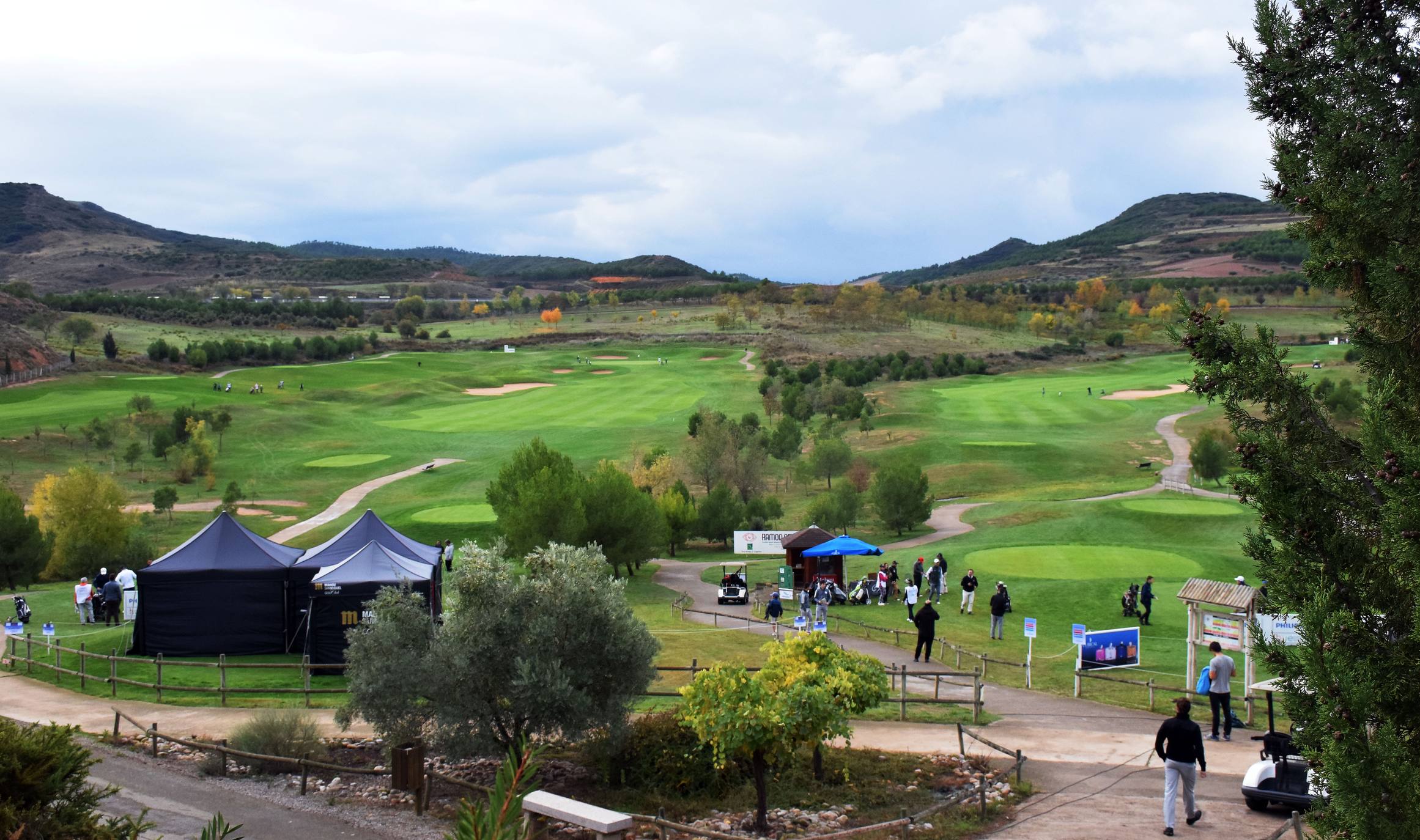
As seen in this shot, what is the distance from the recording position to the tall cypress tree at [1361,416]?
555cm

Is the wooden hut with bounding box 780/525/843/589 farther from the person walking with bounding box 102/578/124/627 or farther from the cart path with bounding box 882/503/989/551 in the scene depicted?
the person walking with bounding box 102/578/124/627

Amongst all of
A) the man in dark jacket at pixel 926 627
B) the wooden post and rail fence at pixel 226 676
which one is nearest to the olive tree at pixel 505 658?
the wooden post and rail fence at pixel 226 676

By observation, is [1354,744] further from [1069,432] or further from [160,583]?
[1069,432]

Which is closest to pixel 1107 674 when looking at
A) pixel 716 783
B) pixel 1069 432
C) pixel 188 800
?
pixel 716 783

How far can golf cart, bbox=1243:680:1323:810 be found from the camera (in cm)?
1239

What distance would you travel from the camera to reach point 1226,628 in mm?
18281

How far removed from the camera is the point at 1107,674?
21.0 m

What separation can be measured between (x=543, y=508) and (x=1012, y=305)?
128 metres

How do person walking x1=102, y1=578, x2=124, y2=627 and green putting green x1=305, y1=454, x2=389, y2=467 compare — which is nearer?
person walking x1=102, y1=578, x2=124, y2=627

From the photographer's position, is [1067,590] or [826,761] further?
[1067,590]

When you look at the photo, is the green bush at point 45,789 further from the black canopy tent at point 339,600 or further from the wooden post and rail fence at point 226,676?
the black canopy tent at point 339,600

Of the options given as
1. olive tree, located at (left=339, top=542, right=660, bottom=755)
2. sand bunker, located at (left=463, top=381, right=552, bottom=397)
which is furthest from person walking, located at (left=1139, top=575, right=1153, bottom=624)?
sand bunker, located at (left=463, top=381, right=552, bottom=397)

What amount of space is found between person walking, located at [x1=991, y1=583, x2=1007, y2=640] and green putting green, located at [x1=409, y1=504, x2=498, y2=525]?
80.7ft

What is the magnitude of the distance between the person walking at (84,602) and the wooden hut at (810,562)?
18356mm
